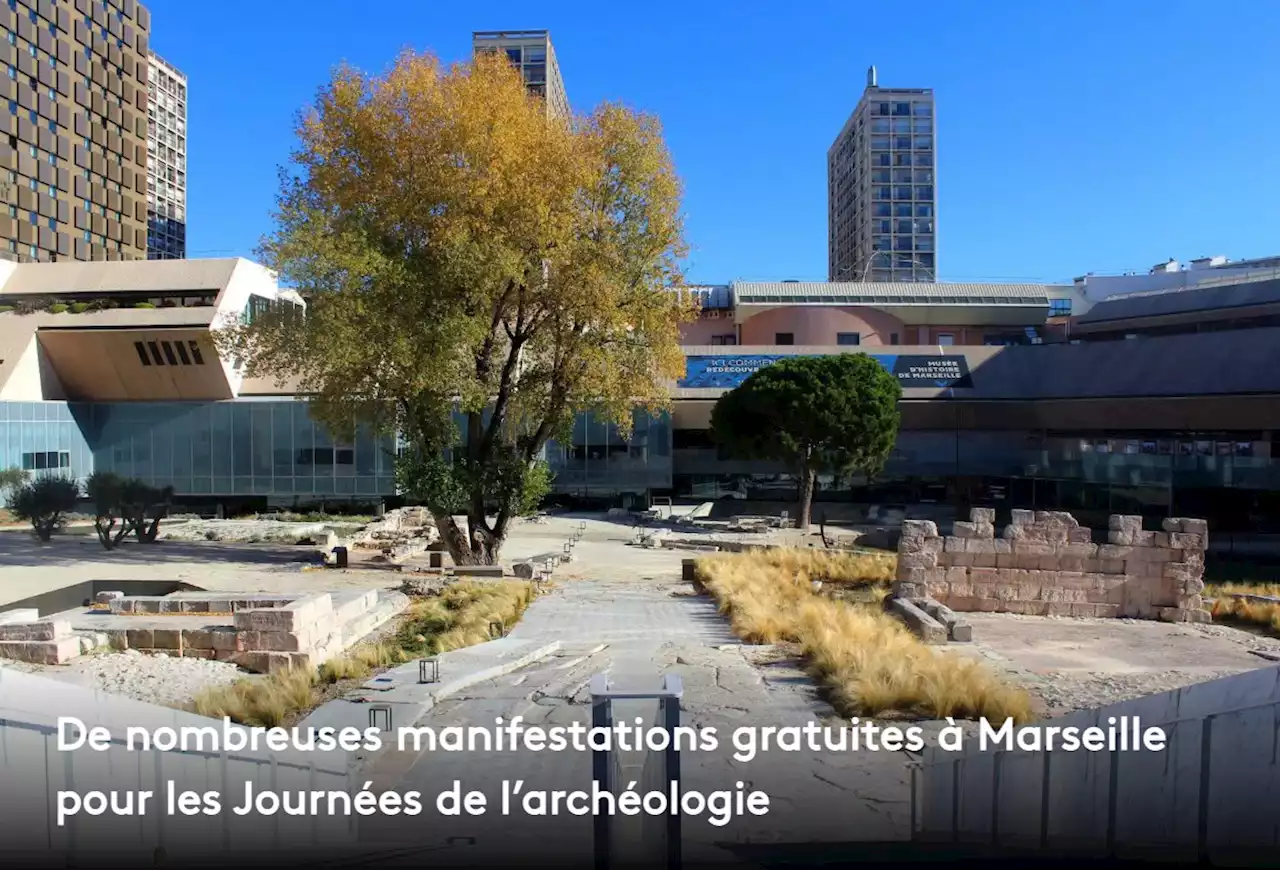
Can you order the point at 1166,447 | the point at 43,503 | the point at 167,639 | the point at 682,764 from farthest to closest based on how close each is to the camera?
1. the point at 1166,447
2. the point at 43,503
3. the point at 167,639
4. the point at 682,764

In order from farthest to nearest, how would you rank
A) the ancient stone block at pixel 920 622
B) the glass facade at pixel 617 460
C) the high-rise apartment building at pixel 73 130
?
the high-rise apartment building at pixel 73 130 → the glass facade at pixel 617 460 → the ancient stone block at pixel 920 622

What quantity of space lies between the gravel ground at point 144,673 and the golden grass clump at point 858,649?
7.43 meters

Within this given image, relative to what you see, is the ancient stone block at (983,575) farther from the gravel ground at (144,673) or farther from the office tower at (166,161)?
the office tower at (166,161)

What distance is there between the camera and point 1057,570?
67.6 ft

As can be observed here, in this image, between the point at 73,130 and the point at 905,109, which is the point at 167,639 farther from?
the point at 905,109

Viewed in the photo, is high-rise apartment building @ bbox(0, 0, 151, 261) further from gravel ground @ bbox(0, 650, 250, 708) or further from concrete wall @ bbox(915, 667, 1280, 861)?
concrete wall @ bbox(915, 667, 1280, 861)

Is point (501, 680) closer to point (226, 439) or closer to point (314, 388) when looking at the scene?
point (314, 388)

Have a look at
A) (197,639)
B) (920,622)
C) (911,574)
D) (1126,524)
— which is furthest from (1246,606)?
(197,639)

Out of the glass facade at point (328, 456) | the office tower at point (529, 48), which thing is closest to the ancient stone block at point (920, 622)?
the glass facade at point (328, 456)

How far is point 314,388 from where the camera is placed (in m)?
23.3

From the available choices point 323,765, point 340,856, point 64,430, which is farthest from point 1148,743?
point 64,430

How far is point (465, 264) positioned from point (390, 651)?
953 cm

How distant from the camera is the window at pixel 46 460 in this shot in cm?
3816

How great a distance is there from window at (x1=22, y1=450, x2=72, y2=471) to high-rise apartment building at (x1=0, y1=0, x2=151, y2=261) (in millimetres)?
28747
